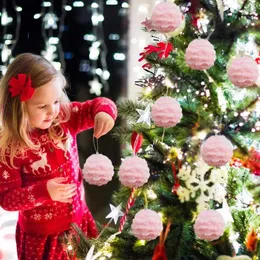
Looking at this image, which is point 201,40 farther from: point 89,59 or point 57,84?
point 89,59

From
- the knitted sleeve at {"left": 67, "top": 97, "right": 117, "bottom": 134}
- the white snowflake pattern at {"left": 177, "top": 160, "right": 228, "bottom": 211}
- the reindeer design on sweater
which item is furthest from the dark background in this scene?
the white snowflake pattern at {"left": 177, "top": 160, "right": 228, "bottom": 211}

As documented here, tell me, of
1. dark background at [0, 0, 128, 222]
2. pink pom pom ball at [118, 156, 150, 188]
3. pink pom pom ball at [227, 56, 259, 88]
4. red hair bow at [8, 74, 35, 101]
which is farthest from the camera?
dark background at [0, 0, 128, 222]

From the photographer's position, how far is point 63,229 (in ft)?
6.17

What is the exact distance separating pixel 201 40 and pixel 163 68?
0.20m

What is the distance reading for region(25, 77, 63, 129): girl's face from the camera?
1765mm

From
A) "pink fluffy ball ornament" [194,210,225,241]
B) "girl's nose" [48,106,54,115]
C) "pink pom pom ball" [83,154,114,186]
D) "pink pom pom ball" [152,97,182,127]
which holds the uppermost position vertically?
"pink pom pom ball" [152,97,182,127]

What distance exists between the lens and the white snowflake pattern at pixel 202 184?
1.62m

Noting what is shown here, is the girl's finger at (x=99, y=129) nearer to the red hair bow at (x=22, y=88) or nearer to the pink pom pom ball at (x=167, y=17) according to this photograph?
the red hair bow at (x=22, y=88)

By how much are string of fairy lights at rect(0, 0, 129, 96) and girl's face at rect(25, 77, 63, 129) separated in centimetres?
107

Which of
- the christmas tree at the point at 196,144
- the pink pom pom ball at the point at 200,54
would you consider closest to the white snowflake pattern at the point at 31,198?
the christmas tree at the point at 196,144

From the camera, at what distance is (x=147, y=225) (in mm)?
1553

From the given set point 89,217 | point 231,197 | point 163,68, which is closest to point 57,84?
point 163,68

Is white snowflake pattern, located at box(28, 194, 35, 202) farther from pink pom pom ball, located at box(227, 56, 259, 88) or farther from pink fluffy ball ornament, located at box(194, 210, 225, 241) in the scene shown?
pink pom pom ball, located at box(227, 56, 259, 88)

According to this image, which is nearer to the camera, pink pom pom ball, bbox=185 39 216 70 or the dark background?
pink pom pom ball, bbox=185 39 216 70
